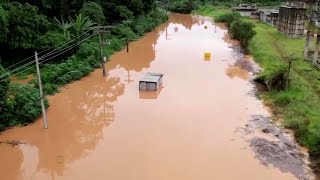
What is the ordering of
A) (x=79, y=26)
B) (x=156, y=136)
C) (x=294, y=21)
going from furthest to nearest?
(x=294, y=21), (x=79, y=26), (x=156, y=136)

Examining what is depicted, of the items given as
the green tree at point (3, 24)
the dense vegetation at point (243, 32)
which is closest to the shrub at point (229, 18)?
the dense vegetation at point (243, 32)

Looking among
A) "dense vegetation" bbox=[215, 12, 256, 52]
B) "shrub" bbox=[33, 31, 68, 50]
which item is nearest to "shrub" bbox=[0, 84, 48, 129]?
"shrub" bbox=[33, 31, 68, 50]

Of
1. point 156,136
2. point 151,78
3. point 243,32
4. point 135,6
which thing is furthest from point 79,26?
point 243,32

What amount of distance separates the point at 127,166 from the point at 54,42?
13.2 m

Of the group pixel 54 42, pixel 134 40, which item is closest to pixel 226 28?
pixel 134 40

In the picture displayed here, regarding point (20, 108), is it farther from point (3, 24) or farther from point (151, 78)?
point (151, 78)

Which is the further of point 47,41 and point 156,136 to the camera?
point 47,41

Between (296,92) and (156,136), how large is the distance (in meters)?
8.08

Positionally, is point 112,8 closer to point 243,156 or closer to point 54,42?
point 54,42

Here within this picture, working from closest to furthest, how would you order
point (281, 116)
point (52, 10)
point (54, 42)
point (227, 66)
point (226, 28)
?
point (281, 116), point (54, 42), point (227, 66), point (52, 10), point (226, 28)

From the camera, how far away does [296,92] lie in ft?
63.2

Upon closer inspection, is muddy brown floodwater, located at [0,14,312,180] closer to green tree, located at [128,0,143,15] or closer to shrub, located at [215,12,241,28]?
green tree, located at [128,0,143,15]

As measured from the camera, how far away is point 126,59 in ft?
96.5

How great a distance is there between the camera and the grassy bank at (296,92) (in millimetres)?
15275
